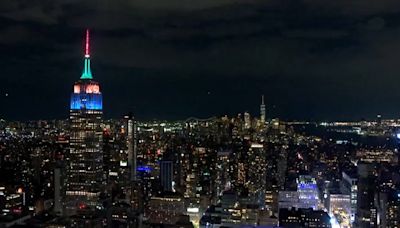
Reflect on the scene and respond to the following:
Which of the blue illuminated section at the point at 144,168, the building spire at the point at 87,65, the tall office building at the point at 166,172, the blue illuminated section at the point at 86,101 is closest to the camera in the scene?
the building spire at the point at 87,65

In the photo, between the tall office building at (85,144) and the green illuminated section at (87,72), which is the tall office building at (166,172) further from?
the green illuminated section at (87,72)

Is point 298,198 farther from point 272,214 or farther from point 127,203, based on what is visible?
point 127,203

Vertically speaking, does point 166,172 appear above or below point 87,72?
below

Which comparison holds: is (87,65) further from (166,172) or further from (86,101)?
(166,172)

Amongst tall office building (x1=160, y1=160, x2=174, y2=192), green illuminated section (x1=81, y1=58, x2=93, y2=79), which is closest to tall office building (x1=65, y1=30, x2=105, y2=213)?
green illuminated section (x1=81, y1=58, x2=93, y2=79)

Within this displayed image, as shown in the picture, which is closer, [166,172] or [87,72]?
[87,72]

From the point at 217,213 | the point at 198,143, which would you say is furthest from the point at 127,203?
the point at 198,143

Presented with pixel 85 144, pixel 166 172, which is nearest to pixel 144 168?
pixel 166 172

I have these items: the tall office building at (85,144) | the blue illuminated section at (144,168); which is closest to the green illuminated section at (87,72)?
the tall office building at (85,144)
